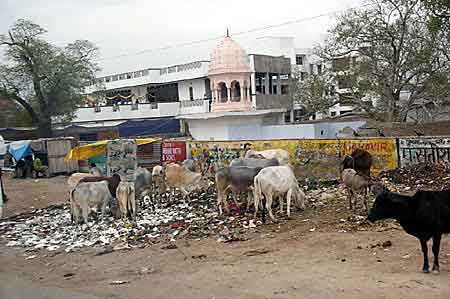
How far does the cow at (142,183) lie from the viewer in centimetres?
1505

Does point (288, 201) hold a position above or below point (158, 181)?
below

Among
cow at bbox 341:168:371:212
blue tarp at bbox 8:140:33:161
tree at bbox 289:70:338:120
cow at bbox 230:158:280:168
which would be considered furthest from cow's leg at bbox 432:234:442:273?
blue tarp at bbox 8:140:33:161

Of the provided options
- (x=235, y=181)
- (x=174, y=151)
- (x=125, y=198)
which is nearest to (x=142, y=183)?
(x=125, y=198)

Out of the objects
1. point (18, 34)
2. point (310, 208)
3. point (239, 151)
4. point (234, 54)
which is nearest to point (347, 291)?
point (310, 208)

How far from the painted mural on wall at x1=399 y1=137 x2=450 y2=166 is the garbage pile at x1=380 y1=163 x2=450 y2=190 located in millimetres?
209

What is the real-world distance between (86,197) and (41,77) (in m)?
23.4

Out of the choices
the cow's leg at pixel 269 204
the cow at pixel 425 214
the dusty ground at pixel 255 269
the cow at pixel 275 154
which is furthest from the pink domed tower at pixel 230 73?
the cow at pixel 425 214

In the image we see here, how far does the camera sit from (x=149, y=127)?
39094 mm

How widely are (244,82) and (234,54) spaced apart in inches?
68.8

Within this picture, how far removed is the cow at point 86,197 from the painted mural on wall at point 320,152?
6.71m

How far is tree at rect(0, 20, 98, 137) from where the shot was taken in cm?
3444

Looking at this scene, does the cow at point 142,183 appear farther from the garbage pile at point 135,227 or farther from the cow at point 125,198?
the cow at point 125,198

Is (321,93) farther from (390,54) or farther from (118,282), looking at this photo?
(118,282)

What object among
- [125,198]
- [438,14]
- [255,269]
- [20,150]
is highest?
[438,14]
